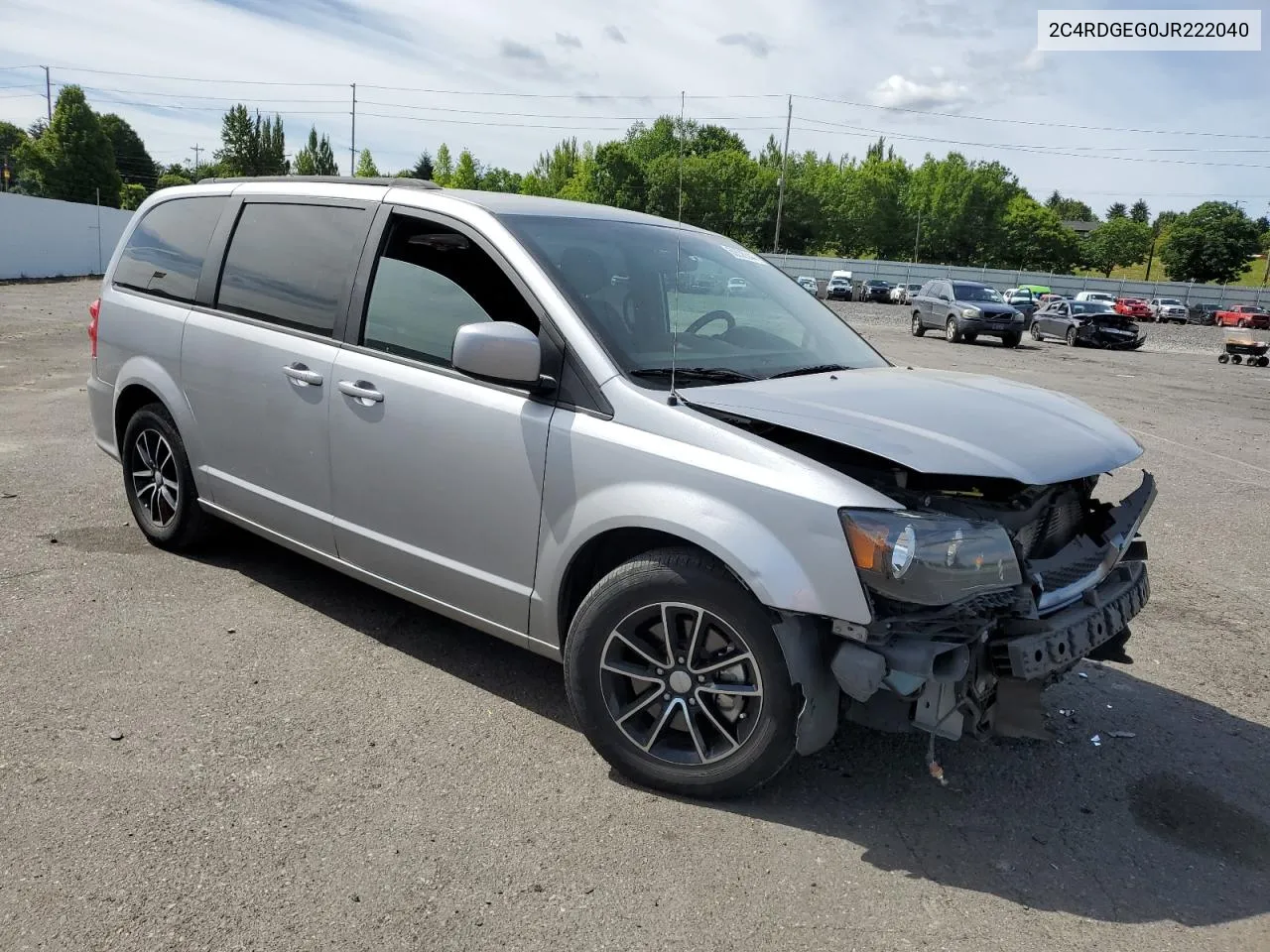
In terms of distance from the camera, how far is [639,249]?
400 cm

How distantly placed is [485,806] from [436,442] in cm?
130

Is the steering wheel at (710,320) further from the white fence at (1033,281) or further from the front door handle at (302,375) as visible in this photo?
the white fence at (1033,281)

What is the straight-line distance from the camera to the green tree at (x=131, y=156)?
118000 mm

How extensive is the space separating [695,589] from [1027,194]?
13051 centimetres

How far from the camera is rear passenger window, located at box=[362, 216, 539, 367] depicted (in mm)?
3590

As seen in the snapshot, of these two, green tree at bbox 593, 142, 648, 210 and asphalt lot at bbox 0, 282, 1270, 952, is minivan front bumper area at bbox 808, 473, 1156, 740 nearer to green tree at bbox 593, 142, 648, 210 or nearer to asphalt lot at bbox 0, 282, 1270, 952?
asphalt lot at bbox 0, 282, 1270, 952

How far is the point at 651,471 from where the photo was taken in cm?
307

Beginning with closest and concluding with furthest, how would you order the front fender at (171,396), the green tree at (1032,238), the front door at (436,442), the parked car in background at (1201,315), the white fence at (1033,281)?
1. the front door at (436,442)
2. the front fender at (171,396)
3. the parked car in background at (1201,315)
4. the white fence at (1033,281)
5. the green tree at (1032,238)

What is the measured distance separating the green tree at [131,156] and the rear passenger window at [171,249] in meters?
129

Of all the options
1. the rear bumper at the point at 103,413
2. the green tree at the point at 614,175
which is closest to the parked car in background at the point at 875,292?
the green tree at the point at 614,175

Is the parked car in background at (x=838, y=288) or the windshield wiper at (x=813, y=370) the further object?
the parked car in background at (x=838, y=288)

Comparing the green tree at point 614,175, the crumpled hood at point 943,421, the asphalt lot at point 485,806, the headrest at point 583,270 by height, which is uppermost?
the green tree at point 614,175

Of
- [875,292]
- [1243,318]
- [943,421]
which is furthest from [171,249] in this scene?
[875,292]

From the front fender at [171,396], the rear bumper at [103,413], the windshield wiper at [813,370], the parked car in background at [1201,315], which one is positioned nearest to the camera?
the windshield wiper at [813,370]
